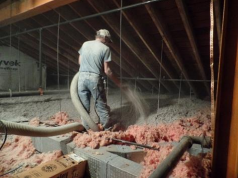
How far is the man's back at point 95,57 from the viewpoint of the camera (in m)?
2.25

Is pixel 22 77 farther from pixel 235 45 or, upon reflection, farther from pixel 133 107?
pixel 235 45

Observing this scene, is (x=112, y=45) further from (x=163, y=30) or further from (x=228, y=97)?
(x=228, y=97)

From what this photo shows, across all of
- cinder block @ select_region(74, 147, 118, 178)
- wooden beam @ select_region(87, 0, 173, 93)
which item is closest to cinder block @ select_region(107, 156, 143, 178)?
cinder block @ select_region(74, 147, 118, 178)

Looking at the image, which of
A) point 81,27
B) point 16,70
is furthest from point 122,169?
point 16,70

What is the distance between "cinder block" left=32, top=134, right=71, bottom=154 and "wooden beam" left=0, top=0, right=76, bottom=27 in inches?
69.6

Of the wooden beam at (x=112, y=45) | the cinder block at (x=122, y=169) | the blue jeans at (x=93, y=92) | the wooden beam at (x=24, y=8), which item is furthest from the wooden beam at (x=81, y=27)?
the cinder block at (x=122, y=169)

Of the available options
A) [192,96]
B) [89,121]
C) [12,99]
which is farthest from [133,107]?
[12,99]

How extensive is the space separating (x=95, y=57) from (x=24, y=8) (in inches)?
65.2

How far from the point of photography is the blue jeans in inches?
89.7

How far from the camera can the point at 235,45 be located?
3.05ft

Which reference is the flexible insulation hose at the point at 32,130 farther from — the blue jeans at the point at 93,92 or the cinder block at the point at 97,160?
the blue jeans at the point at 93,92

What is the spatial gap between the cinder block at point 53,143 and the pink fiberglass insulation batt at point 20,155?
0.06 metres

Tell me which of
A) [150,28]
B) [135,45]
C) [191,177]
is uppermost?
[150,28]

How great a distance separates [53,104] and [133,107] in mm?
1731
